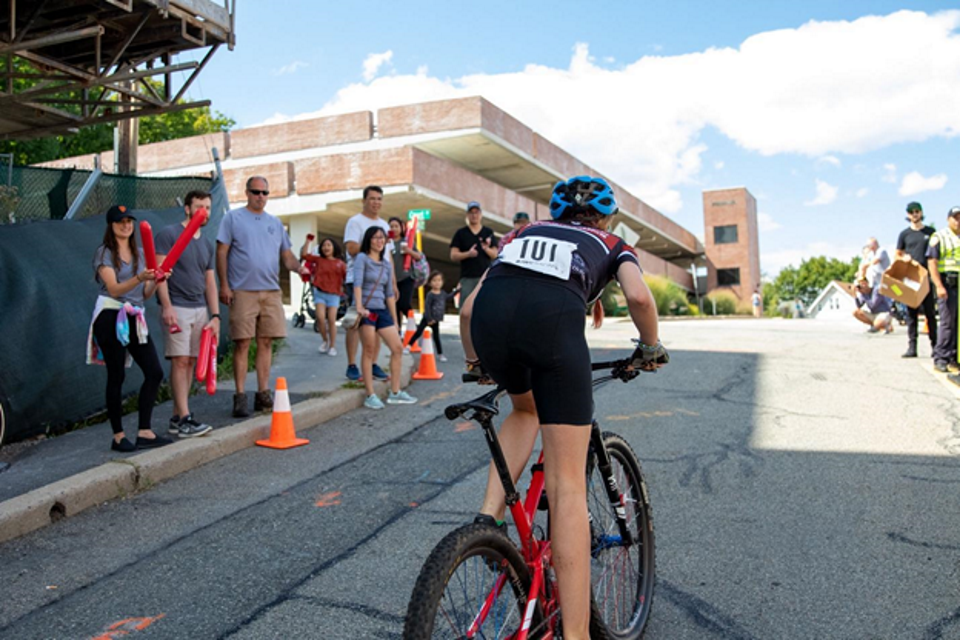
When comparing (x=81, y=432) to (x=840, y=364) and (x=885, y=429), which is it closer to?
(x=885, y=429)

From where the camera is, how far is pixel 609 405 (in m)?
7.86

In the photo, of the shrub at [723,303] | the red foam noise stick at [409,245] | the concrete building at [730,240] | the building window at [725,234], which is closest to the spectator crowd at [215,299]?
the red foam noise stick at [409,245]

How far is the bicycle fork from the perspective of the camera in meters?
3.05

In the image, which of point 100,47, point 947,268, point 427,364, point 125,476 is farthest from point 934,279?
point 100,47

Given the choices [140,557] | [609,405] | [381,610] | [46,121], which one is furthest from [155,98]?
[381,610]

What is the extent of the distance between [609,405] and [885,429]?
243 cm

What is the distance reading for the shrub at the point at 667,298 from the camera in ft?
114

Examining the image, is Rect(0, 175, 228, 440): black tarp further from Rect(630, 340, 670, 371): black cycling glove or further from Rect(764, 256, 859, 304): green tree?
Rect(764, 256, 859, 304): green tree

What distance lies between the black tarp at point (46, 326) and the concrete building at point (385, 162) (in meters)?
19.7

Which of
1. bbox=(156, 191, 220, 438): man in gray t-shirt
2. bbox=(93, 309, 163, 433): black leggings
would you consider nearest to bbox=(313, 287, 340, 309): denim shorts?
bbox=(156, 191, 220, 438): man in gray t-shirt

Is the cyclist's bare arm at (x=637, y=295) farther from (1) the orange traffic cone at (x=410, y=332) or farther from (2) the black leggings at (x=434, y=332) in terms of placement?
(1) the orange traffic cone at (x=410, y=332)

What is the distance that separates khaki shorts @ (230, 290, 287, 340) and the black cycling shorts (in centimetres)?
472

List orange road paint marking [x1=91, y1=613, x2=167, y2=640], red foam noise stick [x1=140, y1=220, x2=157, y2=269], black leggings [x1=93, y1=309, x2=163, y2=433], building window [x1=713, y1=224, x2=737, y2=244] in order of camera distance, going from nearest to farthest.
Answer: orange road paint marking [x1=91, y1=613, x2=167, y2=640] < red foam noise stick [x1=140, y1=220, x2=157, y2=269] < black leggings [x1=93, y1=309, x2=163, y2=433] < building window [x1=713, y1=224, x2=737, y2=244]

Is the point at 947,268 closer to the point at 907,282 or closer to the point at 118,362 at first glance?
the point at 907,282
